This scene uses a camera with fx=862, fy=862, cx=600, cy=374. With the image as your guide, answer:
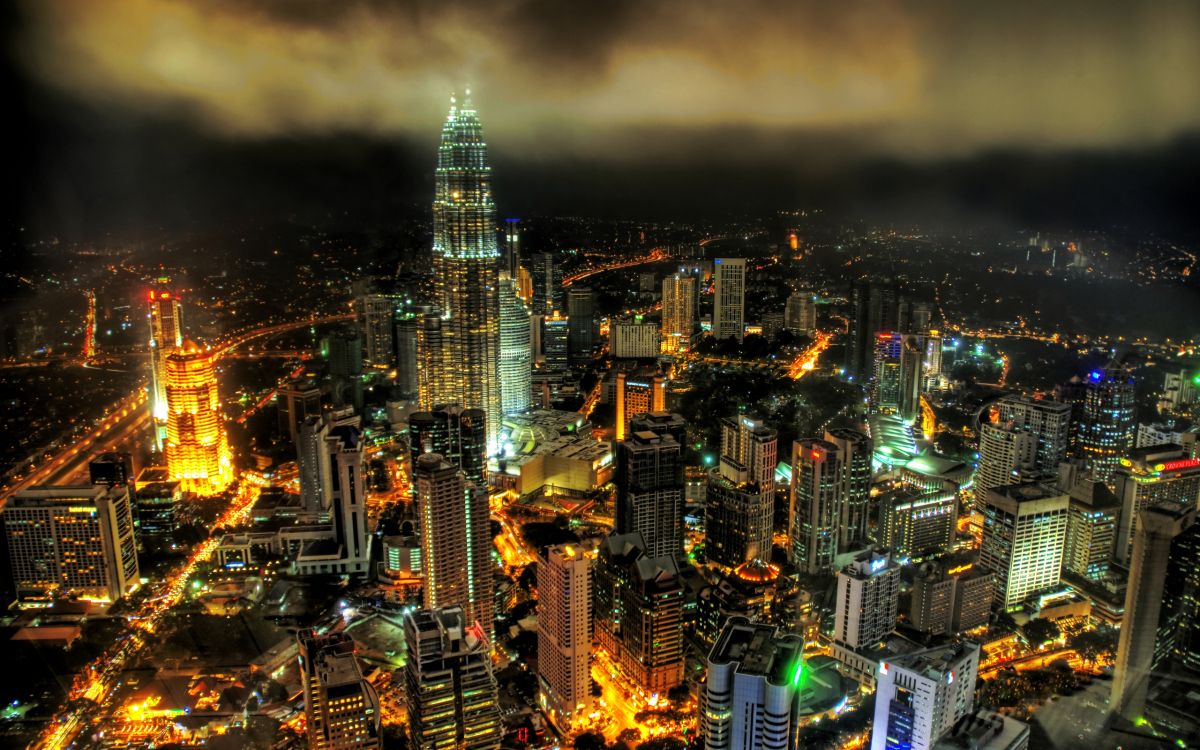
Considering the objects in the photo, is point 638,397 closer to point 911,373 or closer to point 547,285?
point 911,373

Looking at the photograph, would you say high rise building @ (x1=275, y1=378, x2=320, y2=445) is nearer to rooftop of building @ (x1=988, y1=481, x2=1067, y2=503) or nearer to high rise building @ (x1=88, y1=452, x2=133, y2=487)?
high rise building @ (x1=88, y1=452, x2=133, y2=487)

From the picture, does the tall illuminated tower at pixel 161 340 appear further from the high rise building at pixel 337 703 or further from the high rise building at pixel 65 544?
the high rise building at pixel 337 703

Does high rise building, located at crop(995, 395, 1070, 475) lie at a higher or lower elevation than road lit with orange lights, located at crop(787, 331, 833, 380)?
lower

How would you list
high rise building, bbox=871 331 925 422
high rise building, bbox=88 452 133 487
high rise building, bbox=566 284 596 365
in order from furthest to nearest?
high rise building, bbox=566 284 596 365 → high rise building, bbox=871 331 925 422 → high rise building, bbox=88 452 133 487

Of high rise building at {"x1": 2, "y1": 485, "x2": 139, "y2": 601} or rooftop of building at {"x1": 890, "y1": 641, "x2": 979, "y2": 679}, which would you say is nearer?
rooftop of building at {"x1": 890, "y1": 641, "x2": 979, "y2": 679}

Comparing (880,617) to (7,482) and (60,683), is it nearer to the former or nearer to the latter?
(60,683)

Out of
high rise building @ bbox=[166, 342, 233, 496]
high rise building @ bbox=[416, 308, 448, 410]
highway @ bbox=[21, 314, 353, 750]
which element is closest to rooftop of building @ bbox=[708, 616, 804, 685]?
highway @ bbox=[21, 314, 353, 750]

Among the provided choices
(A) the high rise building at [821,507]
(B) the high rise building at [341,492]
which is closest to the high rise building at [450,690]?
(B) the high rise building at [341,492]

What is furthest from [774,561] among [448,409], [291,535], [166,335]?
[166,335]
